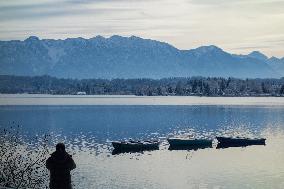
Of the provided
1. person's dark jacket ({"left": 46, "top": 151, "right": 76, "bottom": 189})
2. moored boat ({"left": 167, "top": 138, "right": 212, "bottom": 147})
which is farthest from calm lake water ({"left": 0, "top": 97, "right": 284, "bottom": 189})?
person's dark jacket ({"left": 46, "top": 151, "right": 76, "bottom": 189})

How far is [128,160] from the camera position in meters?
62.1

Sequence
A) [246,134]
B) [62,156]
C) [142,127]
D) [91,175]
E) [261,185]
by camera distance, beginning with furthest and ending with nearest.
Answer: [142,127], [246,134], [91,175], [261,185], [62,156]

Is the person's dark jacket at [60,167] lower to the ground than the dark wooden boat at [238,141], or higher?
higher

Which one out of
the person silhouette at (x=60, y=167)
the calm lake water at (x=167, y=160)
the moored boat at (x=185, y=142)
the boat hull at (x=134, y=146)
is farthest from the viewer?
the moored boat at (x=185, y=142)

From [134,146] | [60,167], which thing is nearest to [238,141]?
[134,146]

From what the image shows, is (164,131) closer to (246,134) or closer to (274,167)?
(246,134)

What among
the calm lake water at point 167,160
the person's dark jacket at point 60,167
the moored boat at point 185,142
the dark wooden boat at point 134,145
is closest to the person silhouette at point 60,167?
the person's dark jacket at point 60,167

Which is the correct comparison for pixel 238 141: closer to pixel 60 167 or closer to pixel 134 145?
pixel 134 145

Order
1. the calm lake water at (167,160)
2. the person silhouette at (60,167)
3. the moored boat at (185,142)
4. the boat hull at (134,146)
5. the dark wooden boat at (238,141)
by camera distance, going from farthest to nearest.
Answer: the dark wooden boat at (238,141), the moored boat at (185,142), the boat hull at (134,146), the calm lake water at (167,160), the person silhouette at (60,167)

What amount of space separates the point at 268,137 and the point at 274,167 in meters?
36.2

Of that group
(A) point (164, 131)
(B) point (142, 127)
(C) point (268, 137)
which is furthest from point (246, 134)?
(B) point (142, 127)

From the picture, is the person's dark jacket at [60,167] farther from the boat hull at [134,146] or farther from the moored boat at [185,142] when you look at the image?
the moored boat at [185,142]

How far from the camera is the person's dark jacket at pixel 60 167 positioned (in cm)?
→ 1798

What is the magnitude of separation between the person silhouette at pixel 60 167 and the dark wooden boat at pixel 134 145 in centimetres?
5226
